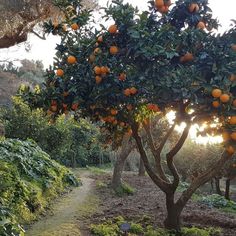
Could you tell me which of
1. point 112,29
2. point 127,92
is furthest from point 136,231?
point 112,29

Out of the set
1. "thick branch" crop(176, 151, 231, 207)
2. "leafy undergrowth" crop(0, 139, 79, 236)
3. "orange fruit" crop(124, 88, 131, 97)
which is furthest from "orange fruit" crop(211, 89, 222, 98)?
"leafy undergrowth" crop(0, 139, 79, 236)

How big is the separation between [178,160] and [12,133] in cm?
1211

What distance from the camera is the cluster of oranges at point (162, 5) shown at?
582 centimetres

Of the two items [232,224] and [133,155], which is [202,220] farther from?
[133,155]

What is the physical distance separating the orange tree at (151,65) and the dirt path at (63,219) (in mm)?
2179

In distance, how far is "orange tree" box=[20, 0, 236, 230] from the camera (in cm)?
524

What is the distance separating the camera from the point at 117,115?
6.96 meters

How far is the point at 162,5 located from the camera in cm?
586

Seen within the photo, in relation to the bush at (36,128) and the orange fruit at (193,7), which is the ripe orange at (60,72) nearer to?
the orange fruit at (193,7)

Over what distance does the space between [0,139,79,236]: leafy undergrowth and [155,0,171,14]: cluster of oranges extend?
11.8 feet

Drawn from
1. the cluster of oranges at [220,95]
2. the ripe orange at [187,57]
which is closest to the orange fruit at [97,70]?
the ripe orange at [187,57]

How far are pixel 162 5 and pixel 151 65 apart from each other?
1.02 metres

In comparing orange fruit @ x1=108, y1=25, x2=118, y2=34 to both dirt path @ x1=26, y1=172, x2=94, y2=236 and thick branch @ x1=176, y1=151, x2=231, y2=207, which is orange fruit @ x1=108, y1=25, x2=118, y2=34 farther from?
dirt path @ x1=26, y1=172, x2=94, y2=236

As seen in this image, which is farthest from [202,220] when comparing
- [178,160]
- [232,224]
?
[178,160]
